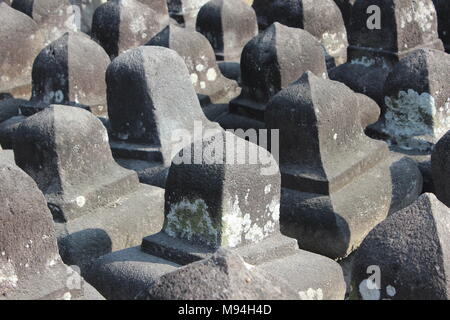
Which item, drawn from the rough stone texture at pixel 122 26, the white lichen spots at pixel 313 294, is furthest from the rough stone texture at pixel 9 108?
the white lichen spots at pixel 313 294

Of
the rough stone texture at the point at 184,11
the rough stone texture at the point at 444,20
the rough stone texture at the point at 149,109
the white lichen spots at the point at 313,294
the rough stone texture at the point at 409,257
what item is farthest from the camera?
the rough stone texture at the point at 184,11

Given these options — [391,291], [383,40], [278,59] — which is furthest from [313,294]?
[383,40]

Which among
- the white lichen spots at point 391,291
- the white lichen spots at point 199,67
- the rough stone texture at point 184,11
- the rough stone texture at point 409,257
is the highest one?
the rough stone texture at point 409,257

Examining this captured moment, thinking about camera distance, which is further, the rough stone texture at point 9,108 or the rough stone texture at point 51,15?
the rough stone texture at point 51,15

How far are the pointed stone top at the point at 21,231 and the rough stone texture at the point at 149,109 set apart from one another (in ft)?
5.89

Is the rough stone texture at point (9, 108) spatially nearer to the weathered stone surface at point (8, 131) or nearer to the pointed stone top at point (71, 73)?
the weathered stone surface at point (8, 131)

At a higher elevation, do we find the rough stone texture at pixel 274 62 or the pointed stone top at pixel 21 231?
the pointed stone top at pixel 21 231

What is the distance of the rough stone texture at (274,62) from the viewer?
619 cm

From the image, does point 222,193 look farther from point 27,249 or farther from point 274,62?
point 274,62

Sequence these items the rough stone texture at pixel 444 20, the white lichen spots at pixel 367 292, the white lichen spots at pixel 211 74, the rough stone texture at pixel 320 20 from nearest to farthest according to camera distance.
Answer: the white lichen spots at pixel 367 292, the white lichen spots at pixel 211 74, the rough stone texture at pixel 320 20, the rough stone texture at pixel 444 20

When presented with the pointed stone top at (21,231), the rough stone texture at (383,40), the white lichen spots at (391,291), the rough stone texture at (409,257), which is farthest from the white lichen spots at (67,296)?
the rough stone texture at (383,40)

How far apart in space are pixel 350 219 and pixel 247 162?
1.34 meters
